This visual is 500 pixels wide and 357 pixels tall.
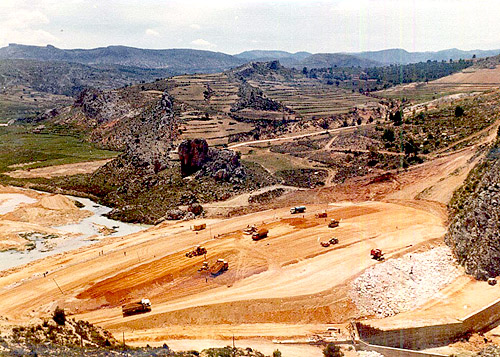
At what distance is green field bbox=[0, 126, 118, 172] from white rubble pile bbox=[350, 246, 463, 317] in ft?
248

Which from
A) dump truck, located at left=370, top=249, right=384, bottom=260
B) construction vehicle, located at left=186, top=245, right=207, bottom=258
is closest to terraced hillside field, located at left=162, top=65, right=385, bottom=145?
construction vehicle, located at left=186, top=245, right=207, bottom=258

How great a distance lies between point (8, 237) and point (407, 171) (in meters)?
53.7

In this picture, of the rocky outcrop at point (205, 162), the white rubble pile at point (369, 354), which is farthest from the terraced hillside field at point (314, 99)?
the white rubble pile at point (369, 354)

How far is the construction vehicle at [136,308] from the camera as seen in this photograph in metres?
30.8

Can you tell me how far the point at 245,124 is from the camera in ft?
339

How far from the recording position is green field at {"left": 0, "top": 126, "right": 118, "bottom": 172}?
302 feet

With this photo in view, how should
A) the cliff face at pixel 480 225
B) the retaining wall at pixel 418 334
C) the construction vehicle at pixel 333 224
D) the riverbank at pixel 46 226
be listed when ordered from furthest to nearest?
the riverbank at pixel 46 226
the construction vehicle at pixel 333 224
the cliff face at pixel 480 225
the retaining wall at pixel 418 334

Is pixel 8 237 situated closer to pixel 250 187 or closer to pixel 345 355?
pixel 250 187

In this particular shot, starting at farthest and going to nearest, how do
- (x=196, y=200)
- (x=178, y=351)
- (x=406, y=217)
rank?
(x=196, y=200) < (x=406, y=217) < (x=178, y=351)

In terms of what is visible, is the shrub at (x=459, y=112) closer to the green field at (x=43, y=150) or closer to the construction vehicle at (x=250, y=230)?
the construction vehicle at (x=250, y=230)

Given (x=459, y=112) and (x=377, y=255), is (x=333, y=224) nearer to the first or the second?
(x=377, y=255)

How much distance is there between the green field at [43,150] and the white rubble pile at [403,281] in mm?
75692

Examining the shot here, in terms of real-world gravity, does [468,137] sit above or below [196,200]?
above

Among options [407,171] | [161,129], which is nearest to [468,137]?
[407,171]
